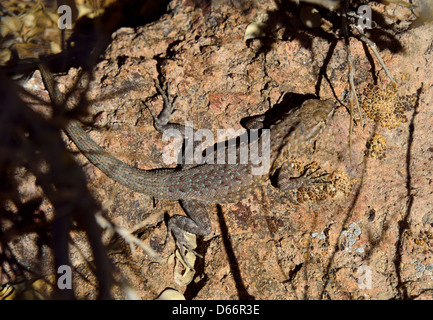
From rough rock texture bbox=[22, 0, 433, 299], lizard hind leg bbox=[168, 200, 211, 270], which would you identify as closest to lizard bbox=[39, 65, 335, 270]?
lizard hind leg bbox=[168, 200, 211, 270]

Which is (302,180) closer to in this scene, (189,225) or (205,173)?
(205,173)

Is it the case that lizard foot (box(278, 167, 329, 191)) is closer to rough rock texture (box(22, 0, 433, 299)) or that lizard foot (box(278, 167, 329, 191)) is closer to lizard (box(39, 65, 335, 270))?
lizard (box(39, 65, 335, 270))

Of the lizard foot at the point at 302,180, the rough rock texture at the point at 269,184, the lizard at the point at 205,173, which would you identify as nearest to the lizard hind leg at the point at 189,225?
the lizard at the point at 205,173

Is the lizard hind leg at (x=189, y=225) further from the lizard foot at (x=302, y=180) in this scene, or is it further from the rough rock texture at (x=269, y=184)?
the lizard foot at (x=302, y=180)

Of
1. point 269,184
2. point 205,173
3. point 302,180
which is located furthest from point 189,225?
point 302,180

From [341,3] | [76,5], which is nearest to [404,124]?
[341,3]

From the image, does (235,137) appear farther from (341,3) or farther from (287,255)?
(341,3)
